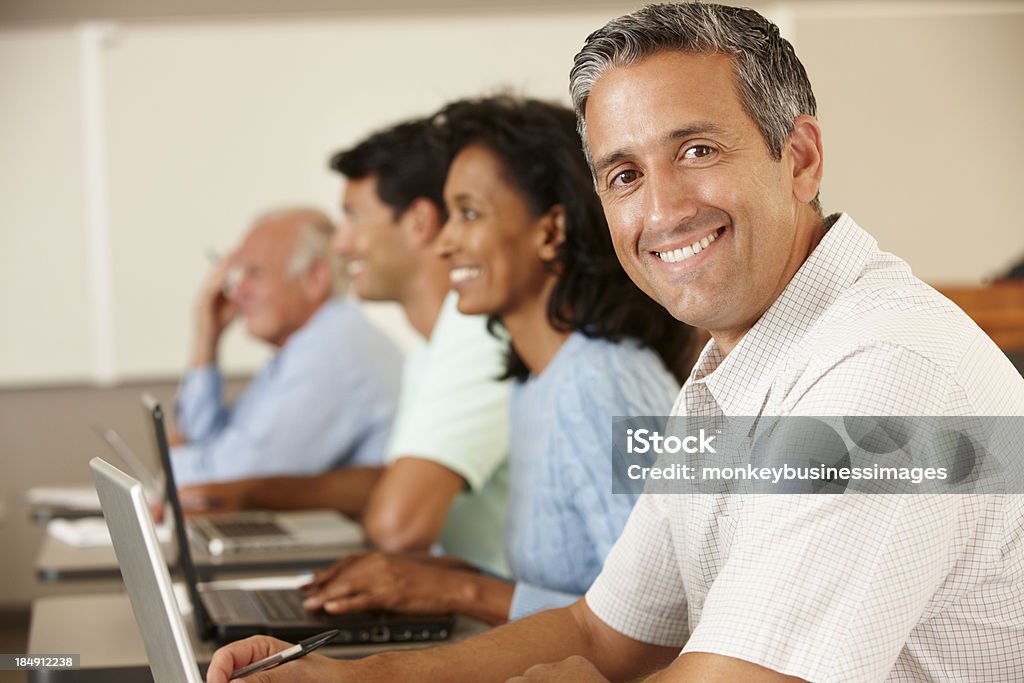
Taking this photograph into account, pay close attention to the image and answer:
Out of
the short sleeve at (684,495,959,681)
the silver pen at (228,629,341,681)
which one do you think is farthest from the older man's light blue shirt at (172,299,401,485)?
the short sleeve at (684,495,959,681)

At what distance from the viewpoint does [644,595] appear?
1340 mm

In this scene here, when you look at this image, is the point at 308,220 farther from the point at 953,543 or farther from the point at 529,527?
the point at 953,543

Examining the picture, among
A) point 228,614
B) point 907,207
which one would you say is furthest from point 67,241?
point 907,207

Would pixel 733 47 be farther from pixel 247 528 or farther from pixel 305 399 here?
pixel 305 399

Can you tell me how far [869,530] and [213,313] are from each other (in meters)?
3.22

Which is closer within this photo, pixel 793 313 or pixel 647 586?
pixel 793 313

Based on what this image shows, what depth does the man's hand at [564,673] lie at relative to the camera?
1.17 m

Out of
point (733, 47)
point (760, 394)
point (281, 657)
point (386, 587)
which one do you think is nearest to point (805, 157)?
point (733, 47)

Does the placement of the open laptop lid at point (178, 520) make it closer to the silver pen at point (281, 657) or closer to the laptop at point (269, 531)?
the silver pen at point (281, 657)

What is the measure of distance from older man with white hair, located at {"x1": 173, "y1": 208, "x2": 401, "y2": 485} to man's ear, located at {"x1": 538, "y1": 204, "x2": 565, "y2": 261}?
138 cm

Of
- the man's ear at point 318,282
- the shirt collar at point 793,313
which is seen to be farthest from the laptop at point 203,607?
the man's ear at point 318,282

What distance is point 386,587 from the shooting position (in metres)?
1.65

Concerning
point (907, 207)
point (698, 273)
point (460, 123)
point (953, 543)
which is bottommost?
point (953, 543)

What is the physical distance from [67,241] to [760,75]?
368 cm
